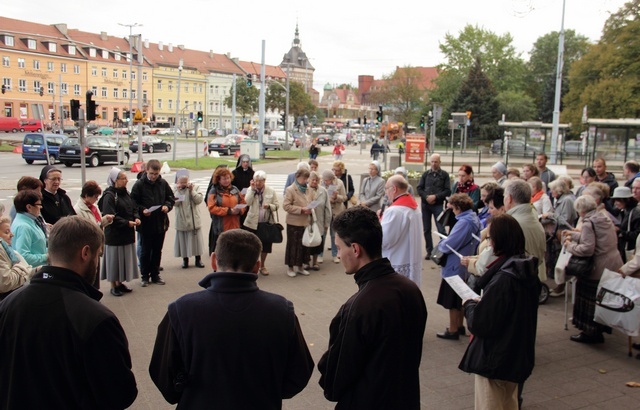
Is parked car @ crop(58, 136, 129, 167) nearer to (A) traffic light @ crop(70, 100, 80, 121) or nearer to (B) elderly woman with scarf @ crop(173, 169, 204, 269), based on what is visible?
(A) traffic light @ crop(70, 100, 80, 121)

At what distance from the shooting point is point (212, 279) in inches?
108

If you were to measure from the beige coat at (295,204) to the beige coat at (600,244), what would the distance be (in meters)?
4.51

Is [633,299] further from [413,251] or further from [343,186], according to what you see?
[343,186]

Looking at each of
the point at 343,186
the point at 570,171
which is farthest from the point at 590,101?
the point at 343,186

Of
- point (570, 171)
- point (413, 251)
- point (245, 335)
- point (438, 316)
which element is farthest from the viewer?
point (570, 171)

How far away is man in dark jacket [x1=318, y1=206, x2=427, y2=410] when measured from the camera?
2820 millimetres

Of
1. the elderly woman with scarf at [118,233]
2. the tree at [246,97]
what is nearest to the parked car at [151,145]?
the tree at [246,97]

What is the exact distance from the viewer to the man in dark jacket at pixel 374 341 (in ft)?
9.25

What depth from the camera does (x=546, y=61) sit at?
8969cm

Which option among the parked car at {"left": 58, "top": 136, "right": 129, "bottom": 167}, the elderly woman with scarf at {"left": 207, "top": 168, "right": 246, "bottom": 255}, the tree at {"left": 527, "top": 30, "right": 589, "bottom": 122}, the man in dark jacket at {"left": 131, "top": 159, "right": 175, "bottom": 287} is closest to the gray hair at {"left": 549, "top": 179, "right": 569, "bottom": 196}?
the elderly woman with scarf at {"left": 207, "top": 168, "right": 246, "bottom": 255}

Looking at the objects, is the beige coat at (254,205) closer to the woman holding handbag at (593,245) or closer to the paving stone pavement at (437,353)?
the paving stone pavement at (437,353)

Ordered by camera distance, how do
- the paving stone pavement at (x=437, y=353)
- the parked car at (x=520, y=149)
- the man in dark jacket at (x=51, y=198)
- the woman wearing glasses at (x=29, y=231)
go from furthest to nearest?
the parked car at (x=520, y=149), the man in dark jacket at (x=51, y=198), the woman wearing glasses at (x=29, y=231), the paving stone pavement at (x=437, y=353)

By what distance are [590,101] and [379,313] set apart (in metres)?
50.6

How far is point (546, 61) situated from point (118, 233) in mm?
93938
